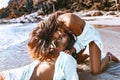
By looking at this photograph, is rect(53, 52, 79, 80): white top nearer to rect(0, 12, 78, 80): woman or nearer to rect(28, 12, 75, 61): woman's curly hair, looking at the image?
rect(0, 12, 78, 80): woman

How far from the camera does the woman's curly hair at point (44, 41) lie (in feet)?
9.71

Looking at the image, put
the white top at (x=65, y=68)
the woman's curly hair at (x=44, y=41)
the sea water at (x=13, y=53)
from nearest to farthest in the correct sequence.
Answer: the white top at (x=65, y=68) < the woman's curly hair at (x=44, y=41) < the sea water at (x=13, y=53)

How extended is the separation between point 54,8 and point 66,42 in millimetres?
48368

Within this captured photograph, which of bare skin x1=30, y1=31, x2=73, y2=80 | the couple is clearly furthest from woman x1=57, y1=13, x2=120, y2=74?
bare skin x1=30, y1=31, x2=73, y2=80

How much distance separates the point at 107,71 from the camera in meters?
3.81

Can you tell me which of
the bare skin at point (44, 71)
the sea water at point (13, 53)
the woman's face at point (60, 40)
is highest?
the woman's face at point (60, 40)

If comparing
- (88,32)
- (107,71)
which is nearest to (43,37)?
(88,32)

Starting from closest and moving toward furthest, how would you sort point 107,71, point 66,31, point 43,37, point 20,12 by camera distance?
1. point 43,37
2. point 66,31
3. point 107,71
4. point 20,12

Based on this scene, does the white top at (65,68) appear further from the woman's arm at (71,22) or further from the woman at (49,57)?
the woman's arm at (71,22)

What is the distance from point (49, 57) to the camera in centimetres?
296

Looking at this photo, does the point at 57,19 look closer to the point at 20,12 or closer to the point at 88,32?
the point at 88,32

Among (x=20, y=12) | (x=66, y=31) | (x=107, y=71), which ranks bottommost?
(x=20, y=12)

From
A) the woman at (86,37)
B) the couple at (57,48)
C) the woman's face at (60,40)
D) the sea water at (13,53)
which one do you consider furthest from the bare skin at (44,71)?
the sea water at (13,53)

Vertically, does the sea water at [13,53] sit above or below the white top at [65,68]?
below
